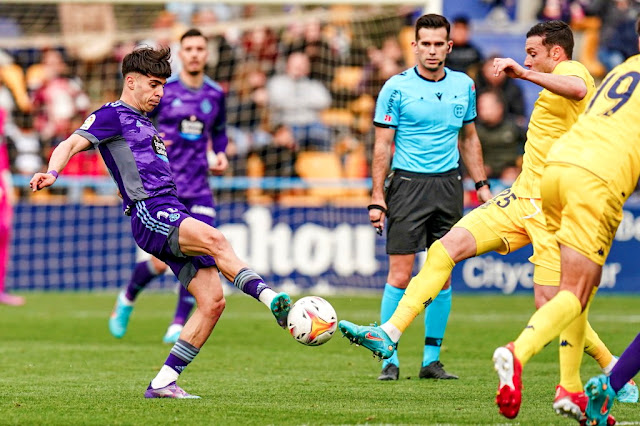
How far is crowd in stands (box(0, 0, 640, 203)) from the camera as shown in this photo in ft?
56.5

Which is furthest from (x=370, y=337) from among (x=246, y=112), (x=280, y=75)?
(x=280, y=75)

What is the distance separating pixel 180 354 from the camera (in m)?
6.47

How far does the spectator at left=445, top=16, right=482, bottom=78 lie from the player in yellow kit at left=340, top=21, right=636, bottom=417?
9.59 metres

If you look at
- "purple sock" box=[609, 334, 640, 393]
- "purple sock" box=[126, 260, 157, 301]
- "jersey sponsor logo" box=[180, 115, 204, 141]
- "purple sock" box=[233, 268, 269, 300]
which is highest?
"jersey sponsor logo" box=[180, 115, 204, 141]

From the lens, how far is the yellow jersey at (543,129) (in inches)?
266

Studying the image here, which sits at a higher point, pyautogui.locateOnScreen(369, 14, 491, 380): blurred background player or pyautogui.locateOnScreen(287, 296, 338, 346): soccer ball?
pyautogui.locateOnScreen(369, 14, 491, 380): blurred background player

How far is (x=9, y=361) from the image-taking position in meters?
8.61

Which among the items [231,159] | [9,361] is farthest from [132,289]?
[231,159]

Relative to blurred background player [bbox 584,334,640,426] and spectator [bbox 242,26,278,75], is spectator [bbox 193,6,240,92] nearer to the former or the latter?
spectator [bbox 242,26,278,75]

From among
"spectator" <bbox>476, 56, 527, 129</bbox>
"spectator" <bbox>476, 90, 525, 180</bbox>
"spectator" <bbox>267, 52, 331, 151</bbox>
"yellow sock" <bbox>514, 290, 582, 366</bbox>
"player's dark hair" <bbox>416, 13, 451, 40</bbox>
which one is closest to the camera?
"yellow sock" <bbox>514, 290, 582, 366</bbox>

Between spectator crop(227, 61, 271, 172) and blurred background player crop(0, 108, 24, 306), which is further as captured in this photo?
spectator crop(227, 61, 271, 172)

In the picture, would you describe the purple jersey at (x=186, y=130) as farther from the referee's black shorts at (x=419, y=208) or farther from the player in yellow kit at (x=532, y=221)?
the player in yellow kit at (x=532, y=221)

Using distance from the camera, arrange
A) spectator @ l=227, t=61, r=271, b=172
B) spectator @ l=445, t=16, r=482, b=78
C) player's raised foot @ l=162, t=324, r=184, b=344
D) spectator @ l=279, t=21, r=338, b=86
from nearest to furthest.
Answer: player's raised foot @ l=162, t=324, r=184, b=344
spectator @ l=445, t=16, r=482, b=78
spectator @ l=227, t=61, r=271, b=172
spectator @ l=279, t=21, r=338, b=86

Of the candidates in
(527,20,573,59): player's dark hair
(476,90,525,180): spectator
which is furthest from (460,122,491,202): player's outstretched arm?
(476,90,525,180): spectator
